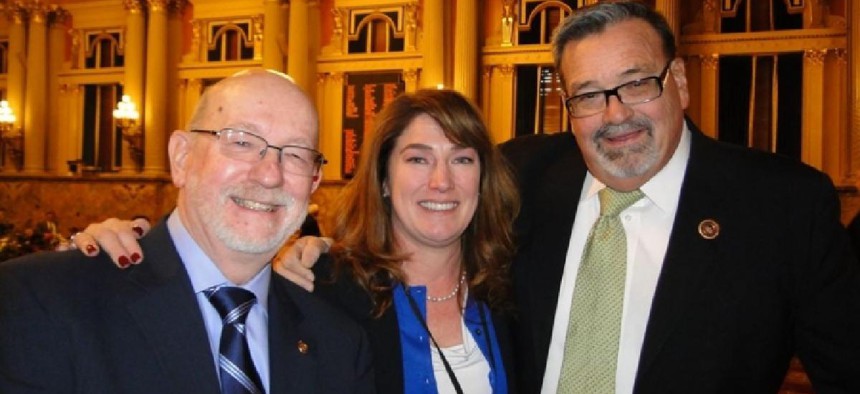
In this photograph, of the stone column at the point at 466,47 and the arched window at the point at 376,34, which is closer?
the stone column at the point at 466,47

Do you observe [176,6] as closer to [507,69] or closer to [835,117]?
[507,69]

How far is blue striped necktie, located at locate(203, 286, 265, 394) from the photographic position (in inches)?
72.5

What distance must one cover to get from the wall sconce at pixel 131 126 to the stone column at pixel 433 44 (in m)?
7.28

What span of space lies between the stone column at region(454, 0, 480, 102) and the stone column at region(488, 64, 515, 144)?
0.55 metres

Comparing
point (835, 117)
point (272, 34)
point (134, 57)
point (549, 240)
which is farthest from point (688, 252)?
point (134, 57)

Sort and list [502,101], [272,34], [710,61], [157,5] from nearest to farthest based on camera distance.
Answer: [710,61], [502,101], [272,34], [157,5]

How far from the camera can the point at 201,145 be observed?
1.94m

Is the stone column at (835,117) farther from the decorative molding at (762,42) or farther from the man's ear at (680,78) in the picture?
the man's ear at (680,78)

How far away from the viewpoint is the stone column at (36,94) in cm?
1839

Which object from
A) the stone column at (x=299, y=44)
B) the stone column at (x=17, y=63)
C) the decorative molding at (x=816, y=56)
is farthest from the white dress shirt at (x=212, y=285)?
the stone column at (x=17, y=63)

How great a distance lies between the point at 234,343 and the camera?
187cm

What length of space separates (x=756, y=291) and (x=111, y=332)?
1.85 m

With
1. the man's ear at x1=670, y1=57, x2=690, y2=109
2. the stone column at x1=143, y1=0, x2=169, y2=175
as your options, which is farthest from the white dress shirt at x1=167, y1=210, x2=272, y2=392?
the stone column at x1=143, y1=0, x2=169, y2=175

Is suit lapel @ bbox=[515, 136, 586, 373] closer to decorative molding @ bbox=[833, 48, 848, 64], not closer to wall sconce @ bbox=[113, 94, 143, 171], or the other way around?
decorative molding @ bbox=[833, 48, 848, 64]
